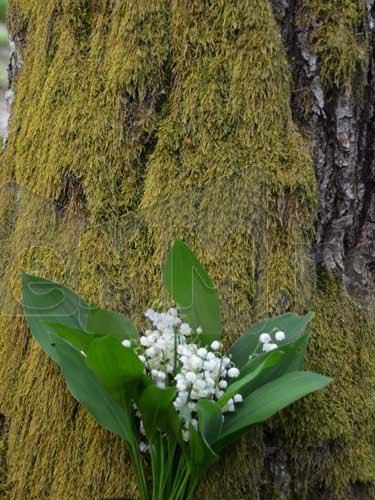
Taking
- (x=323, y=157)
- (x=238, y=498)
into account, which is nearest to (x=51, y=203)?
(x=323, y=157)

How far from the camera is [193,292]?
1428mm

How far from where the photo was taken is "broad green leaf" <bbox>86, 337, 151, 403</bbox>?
1246 mm

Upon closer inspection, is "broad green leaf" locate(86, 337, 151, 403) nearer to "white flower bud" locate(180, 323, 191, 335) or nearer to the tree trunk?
"white flower bud" locate(180, 323, 191, 335)

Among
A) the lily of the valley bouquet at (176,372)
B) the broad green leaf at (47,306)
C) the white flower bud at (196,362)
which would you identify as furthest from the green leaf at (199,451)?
the broad green leaf at (47,306)

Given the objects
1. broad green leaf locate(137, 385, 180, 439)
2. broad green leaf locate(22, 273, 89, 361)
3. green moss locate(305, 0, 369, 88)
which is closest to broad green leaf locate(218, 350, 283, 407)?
broad green leaf locate(137, 385, 180, 439)

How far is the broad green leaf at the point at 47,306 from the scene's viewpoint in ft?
4.92

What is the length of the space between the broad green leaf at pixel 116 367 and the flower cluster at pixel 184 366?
5 centimetres

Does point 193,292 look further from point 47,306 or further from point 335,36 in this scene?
point 335,36

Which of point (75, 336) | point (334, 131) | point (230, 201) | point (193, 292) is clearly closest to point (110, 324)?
point (75, 336)

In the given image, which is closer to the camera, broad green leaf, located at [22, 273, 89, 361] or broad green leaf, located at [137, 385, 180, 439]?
broad green leaf, located at [137, 385, 180, 439]

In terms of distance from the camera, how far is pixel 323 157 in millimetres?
1647

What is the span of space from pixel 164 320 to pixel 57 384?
44 centimetres

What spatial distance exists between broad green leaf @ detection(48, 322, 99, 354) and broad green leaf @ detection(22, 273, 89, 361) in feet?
0.34

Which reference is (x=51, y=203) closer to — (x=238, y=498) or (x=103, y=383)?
(x=103, y=383)
